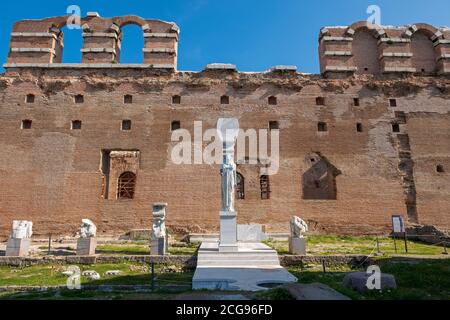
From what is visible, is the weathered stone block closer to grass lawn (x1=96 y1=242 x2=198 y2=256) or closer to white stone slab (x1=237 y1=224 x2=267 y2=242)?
grass lawn (x1=96 y1=242 x2=198 y2=256)

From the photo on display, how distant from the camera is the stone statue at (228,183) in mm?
10062

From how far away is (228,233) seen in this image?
982 centimetres

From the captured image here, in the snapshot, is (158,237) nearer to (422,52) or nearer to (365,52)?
(365,52)

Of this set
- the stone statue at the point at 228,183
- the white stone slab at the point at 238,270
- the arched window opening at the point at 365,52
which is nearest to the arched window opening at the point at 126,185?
the stone statue at the point at 228,183

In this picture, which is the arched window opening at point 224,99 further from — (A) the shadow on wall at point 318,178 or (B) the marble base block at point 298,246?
(B) the marble base block at point 298,246

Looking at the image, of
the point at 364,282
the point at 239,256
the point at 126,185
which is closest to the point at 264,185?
the point at 126,185

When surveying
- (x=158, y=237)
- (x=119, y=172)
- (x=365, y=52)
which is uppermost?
(x=365, y=52)

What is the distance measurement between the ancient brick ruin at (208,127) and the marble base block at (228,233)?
730cm

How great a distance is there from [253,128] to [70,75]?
1003 cm

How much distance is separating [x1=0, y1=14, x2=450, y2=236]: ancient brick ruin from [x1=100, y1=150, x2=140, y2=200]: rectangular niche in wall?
0.07m

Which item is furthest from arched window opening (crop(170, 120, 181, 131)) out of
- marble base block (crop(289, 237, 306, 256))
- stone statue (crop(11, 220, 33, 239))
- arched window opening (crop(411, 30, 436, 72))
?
arched window opening (crop(411, 30, 436, 72))

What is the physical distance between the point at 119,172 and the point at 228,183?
9497 millimetres
